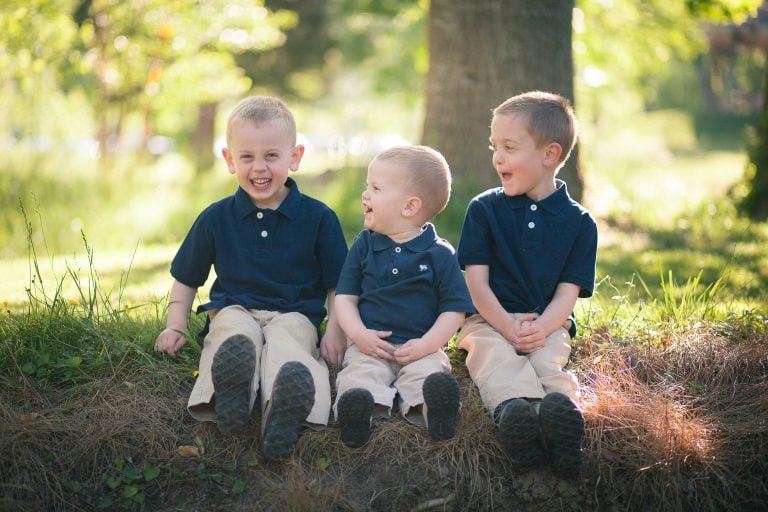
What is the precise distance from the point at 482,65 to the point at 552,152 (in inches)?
128

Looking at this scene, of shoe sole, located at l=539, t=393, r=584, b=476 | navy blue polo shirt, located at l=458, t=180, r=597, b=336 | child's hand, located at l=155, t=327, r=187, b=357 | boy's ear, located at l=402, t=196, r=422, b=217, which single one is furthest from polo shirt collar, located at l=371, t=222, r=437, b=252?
child's hand, located at l=155, t=327, r=187, b=357

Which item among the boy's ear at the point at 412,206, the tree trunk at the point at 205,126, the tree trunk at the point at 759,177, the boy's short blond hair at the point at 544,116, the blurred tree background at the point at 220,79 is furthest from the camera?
the tree trunk at the point at 205,126

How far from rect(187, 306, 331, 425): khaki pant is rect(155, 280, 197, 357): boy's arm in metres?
Answer: 0.13

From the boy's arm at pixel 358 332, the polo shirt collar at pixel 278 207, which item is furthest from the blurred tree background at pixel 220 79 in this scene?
the boy's arm at pixel 358 332

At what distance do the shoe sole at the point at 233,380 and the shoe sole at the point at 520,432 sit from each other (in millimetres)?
980

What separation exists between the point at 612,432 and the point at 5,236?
7057 mm

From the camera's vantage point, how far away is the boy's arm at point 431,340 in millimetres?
3283

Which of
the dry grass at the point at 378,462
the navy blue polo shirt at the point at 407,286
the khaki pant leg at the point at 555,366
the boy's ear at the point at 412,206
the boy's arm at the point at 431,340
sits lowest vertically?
the dry grass at the point at 378,462

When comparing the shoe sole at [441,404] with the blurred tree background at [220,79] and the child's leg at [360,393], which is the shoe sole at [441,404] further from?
the blurred tree background at [220,79]

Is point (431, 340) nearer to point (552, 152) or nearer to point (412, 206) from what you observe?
point (412, 206)

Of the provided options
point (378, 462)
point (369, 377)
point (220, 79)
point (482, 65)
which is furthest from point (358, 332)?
point (220, 79)

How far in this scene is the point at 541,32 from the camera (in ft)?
21.4

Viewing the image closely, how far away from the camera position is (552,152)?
3586mm

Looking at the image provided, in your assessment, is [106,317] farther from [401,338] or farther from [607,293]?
[607,293]
